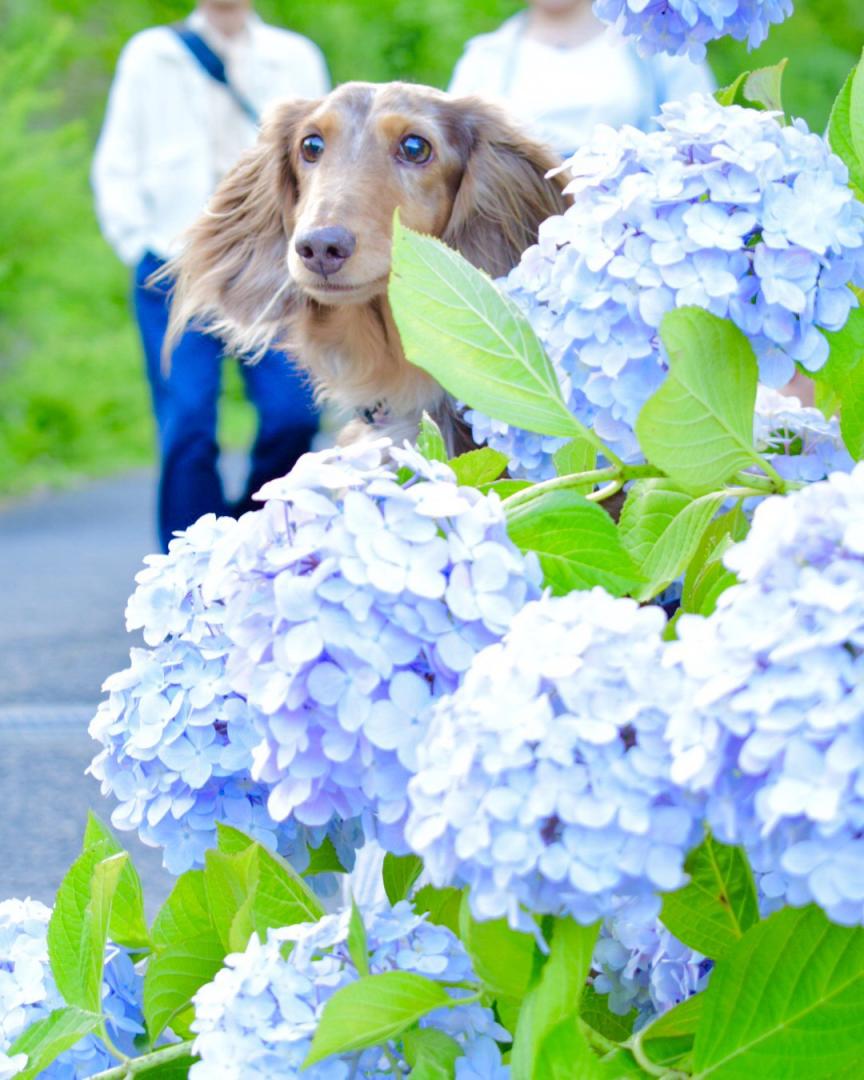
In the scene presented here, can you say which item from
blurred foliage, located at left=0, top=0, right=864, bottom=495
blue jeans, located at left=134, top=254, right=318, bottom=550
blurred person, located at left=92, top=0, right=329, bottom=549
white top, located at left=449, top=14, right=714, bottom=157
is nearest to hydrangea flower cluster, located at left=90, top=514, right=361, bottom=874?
white top, located at left=449, top=14, right=714, bottom=157

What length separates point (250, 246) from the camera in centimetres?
313

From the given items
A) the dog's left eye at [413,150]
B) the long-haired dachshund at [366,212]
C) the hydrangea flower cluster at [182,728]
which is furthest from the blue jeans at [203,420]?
the hydrangea flower cluster at [182,728]

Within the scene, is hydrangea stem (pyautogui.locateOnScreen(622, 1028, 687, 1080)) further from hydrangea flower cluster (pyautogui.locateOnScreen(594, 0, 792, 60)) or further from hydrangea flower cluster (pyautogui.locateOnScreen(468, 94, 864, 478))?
hydrangea flower cluster (pyautogui.locateOnScreen(594, 0, 792, 60))

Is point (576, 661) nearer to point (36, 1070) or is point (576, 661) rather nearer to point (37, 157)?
point (36, 1070)

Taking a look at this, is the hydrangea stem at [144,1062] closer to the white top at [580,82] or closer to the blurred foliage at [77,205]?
the white top at [580,82]

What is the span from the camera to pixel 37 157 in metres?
13.3

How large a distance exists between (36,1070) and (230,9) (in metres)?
5.27

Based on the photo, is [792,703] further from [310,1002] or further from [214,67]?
[214,67]

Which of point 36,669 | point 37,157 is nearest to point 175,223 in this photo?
point 36,669

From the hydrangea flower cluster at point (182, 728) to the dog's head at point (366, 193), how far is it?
1.72 m

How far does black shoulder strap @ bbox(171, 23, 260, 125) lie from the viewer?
5.71 metres

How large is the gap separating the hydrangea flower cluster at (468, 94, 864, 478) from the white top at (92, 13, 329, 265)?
15.8 ft

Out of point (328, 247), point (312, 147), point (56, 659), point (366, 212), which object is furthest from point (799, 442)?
point (56, 659)

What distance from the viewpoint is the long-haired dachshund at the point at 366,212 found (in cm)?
292
